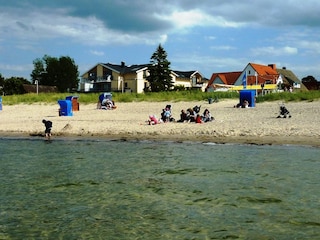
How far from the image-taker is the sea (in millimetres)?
7750

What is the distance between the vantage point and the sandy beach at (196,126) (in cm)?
2086

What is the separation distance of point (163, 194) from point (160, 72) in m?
66.4

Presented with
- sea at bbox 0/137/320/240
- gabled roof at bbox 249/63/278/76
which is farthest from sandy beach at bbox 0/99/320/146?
gabled roof at bbox 249/63/278/76

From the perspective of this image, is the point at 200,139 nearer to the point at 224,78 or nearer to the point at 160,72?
the point at 160,72

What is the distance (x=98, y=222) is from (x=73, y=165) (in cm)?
725

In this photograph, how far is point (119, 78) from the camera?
85.8 meters

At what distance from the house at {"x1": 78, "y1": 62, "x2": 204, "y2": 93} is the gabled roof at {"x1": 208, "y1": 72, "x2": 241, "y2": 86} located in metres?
4.70

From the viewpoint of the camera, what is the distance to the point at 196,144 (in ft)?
65.2

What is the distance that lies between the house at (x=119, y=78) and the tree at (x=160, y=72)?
6.12m

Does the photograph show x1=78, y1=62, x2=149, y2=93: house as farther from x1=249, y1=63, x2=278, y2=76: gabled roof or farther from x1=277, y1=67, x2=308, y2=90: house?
x1=277, y1=67, x2=308, y2=90: house

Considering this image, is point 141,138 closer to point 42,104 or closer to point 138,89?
point 42,104

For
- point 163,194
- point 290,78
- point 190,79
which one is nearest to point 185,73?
point 190,79

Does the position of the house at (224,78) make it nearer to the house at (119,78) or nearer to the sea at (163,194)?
the house at (119,78)

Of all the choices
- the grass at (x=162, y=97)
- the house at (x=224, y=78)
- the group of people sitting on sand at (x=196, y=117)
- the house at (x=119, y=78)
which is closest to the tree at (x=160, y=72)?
the house at (x=119, y=78)
